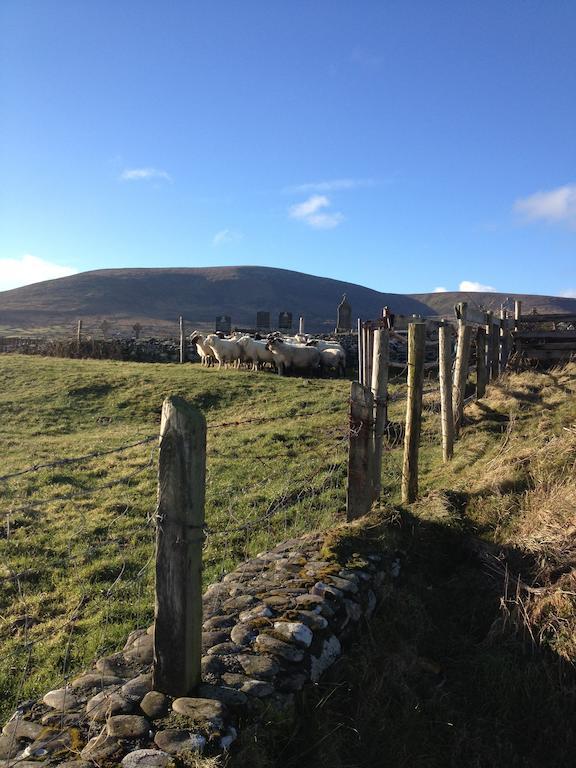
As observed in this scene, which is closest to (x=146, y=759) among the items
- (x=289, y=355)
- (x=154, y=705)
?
(x=154, y=705)

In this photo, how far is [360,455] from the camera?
6.00m

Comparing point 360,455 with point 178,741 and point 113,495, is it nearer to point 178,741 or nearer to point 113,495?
point 178,741

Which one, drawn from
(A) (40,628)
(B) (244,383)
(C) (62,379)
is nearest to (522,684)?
(A) (40,628)

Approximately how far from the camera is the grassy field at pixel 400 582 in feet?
11.8

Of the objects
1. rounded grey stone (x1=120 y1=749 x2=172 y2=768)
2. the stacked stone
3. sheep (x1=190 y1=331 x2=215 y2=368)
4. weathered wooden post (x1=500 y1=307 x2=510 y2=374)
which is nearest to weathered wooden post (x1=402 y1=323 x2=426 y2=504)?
the stacked stone

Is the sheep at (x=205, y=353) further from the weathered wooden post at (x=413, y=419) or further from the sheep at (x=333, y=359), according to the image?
the weathered wooden post at (x=413, y=419)

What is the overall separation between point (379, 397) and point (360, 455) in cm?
87

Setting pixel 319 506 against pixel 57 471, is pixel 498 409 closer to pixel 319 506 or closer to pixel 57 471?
pixel 319 506

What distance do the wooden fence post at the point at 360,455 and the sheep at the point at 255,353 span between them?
63.6 feet

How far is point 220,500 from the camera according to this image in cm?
903

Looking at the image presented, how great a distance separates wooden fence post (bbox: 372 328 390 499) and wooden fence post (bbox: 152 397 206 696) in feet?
10.9

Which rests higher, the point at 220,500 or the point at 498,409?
the point at 498,409

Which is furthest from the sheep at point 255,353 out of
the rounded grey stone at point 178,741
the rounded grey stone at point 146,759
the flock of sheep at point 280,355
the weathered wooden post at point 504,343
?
the rounded grey stone at point 146,759

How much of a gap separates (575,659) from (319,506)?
14.9 feet
